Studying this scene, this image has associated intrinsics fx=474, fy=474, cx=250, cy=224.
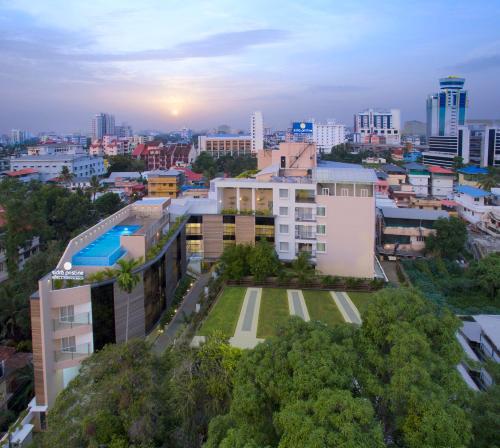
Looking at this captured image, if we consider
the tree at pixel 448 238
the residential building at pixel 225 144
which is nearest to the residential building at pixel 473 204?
the tree at pixel 448 238

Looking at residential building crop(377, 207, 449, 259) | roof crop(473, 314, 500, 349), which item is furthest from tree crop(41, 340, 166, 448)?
residential building crop(377, 207, 449, 259)

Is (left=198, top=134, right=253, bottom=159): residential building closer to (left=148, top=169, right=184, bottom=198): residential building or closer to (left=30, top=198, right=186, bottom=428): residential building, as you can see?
(left=148, top=169, right=184, bottom=198): residential building

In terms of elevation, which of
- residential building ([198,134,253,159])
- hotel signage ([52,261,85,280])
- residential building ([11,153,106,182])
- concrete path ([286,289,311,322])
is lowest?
concrete path ([286,289,311,322])

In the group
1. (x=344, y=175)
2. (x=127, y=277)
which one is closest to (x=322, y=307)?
(x=344, y=175)

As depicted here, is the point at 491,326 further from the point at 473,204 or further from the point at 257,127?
the point at 257,127

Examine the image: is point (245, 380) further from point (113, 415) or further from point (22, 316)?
point (22, 316)

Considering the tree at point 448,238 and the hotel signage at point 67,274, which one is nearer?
the hotel signage at point 67,274

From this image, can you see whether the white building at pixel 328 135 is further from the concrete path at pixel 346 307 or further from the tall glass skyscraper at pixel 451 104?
the concrete path at pixel 346 307
